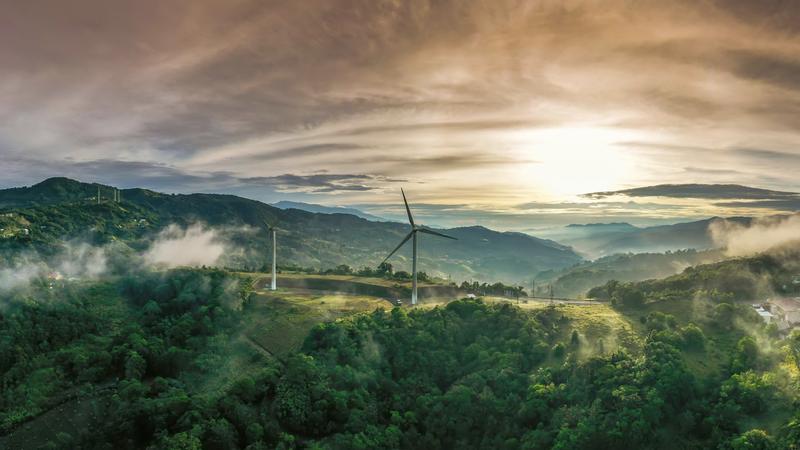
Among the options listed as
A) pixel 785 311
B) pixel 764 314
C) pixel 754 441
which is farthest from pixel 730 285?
pixel 754 441

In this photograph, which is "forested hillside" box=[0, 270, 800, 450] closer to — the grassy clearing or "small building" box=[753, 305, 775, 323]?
the grassy clearing

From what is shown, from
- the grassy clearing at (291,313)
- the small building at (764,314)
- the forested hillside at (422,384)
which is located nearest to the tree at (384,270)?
the grassy clearing at (291,313)

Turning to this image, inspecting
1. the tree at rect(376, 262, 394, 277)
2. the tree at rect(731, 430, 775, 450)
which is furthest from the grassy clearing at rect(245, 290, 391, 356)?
the tree at rect(731, 430, 775, 450)

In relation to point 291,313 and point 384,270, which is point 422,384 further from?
point 384,270

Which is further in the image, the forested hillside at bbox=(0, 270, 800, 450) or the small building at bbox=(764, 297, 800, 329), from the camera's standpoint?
the small building at bbox=(764, 297, 800, 329)

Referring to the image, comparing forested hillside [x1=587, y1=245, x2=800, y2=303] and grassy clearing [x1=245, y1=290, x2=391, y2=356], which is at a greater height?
forested hillside [x1=587, y1=245, x2=800, y2=303]

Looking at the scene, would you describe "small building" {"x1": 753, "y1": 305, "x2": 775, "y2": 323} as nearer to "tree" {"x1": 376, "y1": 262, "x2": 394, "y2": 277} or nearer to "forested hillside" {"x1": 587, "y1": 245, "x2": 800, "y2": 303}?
"forested hillside" {"x1": 587, "y1": 245, "x2": 800, "y2": 303}

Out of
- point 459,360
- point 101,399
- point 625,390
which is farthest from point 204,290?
point 625,390

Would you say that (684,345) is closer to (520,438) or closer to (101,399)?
(520,438)

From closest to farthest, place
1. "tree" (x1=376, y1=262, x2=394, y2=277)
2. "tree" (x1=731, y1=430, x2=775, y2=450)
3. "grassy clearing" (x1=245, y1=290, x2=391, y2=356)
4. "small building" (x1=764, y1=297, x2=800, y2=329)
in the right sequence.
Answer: "tree" (x1=731, y1=430, x2=775, y2=450) < "small building" (x1=764, y1=297, x2=800, y2=329) < "grassy clearing" (x1=245, y1=290, x2=391, y2=356) < "tree" (x1=376, y1=262, x2=394, y2=277)

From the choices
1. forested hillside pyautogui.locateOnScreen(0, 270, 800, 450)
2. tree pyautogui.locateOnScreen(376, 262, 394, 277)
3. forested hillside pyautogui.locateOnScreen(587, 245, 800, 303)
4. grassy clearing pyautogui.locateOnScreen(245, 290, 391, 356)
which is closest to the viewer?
forested hillside pyautogui.locateOnScreen(0, 270, 800, 450)

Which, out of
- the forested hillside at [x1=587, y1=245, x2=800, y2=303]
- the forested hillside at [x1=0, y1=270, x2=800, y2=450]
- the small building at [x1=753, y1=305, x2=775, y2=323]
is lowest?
the forested hillside at [x1=0, y1=270, x2=800, y2=450]
